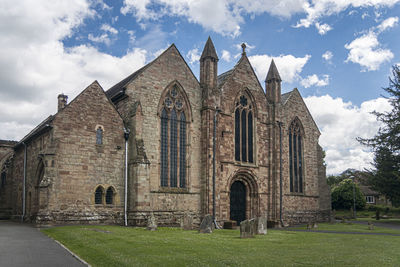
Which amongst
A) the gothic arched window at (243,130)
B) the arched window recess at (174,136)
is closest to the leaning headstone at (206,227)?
the arched window recess at (174,136)

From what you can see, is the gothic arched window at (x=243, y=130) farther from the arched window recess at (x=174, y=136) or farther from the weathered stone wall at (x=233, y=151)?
the arched window recess at (x=174, y=136)

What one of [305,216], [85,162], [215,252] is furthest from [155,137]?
[305,216]

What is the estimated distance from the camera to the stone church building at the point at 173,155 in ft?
80.8

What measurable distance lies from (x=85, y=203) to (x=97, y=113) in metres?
5.98

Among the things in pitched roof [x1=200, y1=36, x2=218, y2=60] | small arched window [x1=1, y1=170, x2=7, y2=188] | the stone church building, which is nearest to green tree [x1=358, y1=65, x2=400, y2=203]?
the stone church building

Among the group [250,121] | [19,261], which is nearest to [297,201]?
[250,121]

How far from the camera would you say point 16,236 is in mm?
19031

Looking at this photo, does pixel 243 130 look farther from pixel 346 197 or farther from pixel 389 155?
pixel 346 197

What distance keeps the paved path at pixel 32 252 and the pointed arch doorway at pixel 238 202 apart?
1745 cm

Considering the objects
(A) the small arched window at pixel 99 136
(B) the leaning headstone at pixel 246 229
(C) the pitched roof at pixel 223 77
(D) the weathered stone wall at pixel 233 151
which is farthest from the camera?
(C) the pitched roof at pixel 223 77

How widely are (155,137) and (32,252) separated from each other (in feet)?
48.7

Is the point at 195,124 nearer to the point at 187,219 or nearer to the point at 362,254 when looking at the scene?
the point at 187,219

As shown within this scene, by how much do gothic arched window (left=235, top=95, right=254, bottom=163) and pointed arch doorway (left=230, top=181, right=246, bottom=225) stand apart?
94.0 inches

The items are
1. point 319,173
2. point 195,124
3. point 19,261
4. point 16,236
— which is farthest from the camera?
point 319,173
